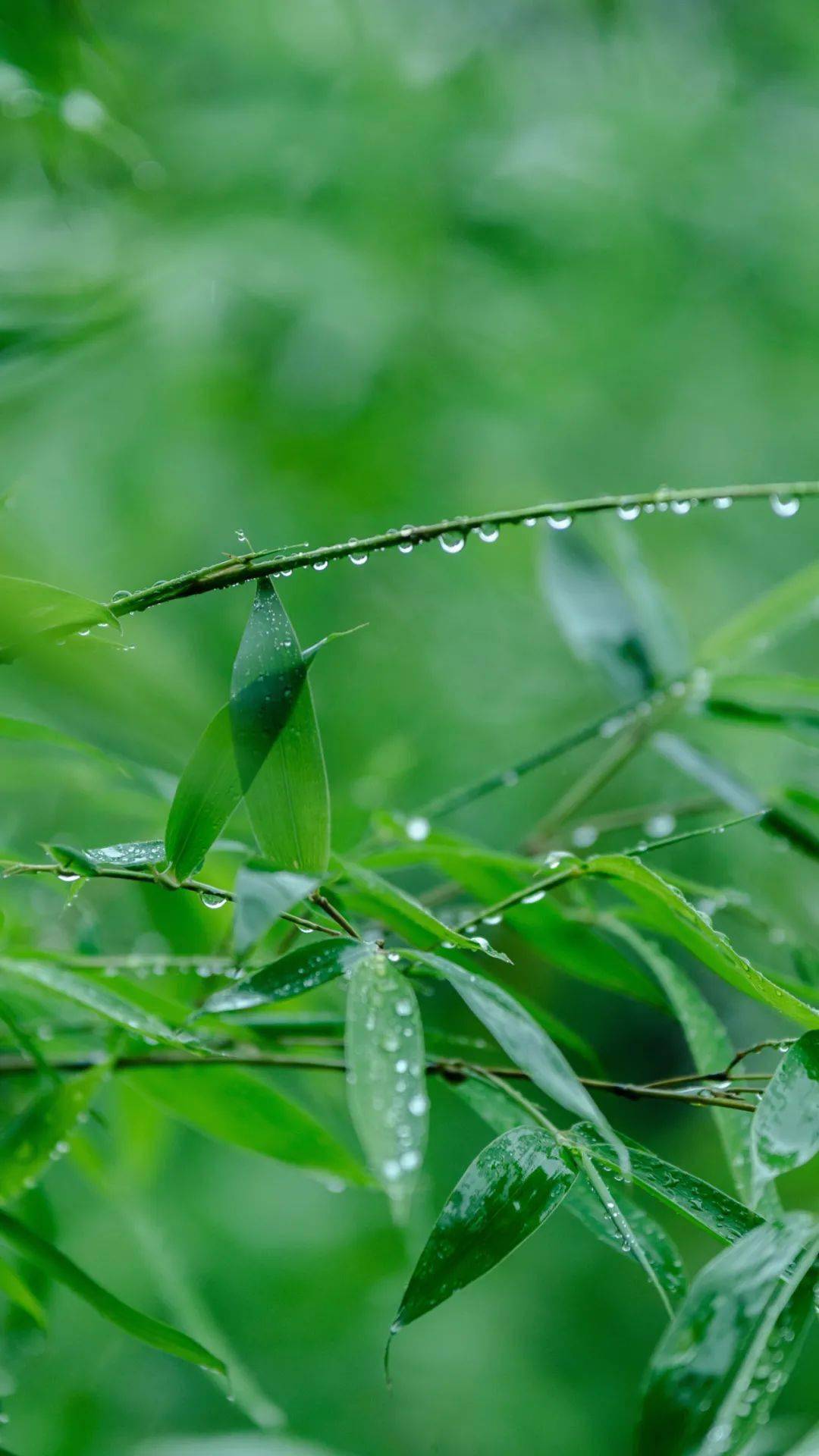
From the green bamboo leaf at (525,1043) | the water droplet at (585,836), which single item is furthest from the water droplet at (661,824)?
the green bamboo leaf at (525,1043)

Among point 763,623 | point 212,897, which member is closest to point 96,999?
point 212,897

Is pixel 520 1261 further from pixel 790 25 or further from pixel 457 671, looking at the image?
pixel 790 25

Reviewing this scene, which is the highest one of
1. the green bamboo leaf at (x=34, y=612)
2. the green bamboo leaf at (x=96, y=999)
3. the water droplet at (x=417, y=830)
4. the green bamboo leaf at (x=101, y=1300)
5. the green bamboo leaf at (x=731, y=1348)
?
the green bamboo leaf at (x=34, y=612)

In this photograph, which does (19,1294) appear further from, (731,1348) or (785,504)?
(785,504)

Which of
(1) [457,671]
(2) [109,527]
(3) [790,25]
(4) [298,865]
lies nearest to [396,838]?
(4) [298,865]

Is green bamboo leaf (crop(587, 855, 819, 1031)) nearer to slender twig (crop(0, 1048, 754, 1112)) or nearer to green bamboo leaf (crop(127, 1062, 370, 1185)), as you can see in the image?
slender twig (crop(0, 1048, 754, 1112))

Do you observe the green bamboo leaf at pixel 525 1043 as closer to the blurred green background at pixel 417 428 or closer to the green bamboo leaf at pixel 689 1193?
the green bamboo leaf at pixel 689 1193
